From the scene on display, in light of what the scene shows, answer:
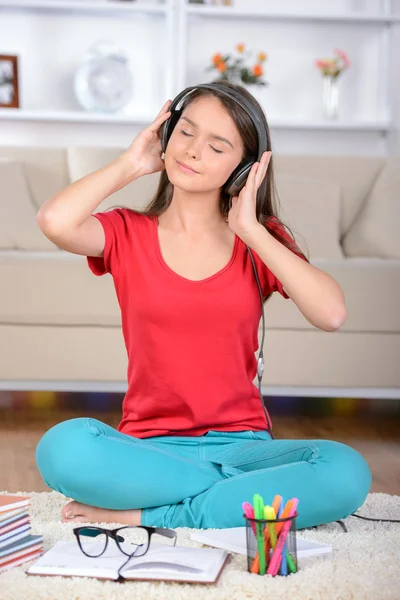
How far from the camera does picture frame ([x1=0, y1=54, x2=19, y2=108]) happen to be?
14.1ft

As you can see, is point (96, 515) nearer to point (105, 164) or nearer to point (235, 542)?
point (235, 542)

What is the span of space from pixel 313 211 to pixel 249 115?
168 centimetres

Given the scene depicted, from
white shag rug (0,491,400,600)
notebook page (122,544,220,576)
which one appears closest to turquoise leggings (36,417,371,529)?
white shag rug (0,491,400,600)

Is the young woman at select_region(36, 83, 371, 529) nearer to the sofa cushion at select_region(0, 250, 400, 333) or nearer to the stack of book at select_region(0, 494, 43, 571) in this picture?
the stack of book at select_region(0, 494, 43, 571)

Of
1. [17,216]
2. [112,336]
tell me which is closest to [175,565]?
[112,336]

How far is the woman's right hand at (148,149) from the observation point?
70.1 inches

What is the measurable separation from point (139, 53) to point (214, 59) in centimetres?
→ 41

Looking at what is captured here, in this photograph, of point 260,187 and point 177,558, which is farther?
point 260,187

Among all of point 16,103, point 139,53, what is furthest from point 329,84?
point 16,103

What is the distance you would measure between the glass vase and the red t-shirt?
2762 millimetres

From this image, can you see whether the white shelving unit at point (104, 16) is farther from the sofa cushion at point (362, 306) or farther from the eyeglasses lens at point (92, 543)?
the eyeglasses lens at point (92, 543)

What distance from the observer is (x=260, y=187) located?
182 cm

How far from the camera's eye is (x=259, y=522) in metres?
1.32

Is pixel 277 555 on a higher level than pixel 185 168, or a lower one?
lower
